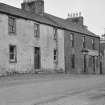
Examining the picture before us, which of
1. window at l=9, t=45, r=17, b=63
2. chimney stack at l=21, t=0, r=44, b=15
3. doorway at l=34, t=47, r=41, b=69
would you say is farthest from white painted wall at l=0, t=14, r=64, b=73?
chimney stack at l=21, t=0, r=44, b=15

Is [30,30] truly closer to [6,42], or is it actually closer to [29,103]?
[6,42]

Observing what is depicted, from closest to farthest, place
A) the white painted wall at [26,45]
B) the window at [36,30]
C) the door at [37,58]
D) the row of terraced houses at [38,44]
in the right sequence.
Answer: the white painted wall at [26,45], the row of terraced houses at [38,44], the door at [37,58], the window at [36,30]

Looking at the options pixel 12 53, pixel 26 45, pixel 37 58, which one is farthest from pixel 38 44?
pixel 12 53

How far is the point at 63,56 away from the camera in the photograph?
30891 millimetres

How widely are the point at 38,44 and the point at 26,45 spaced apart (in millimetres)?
2189

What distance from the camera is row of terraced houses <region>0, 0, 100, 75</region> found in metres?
21.9

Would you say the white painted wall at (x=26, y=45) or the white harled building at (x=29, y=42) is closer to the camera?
the white painted wall at (x=26, y=45)

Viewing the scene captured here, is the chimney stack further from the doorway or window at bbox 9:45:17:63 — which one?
window at bbox 9:45:17:63

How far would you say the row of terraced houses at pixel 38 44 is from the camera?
71.9ft

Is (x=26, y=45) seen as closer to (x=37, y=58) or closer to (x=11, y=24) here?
(x=37, y=58)

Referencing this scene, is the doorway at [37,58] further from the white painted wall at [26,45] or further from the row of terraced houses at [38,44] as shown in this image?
the white painted wall at [26,45]

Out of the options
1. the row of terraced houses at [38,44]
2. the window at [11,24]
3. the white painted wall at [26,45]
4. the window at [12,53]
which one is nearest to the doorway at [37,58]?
the row of terraced houses at [38,44]

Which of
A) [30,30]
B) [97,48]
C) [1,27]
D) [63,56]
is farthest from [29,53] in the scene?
[97,48]

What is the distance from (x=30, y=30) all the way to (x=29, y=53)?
2.51 meters
